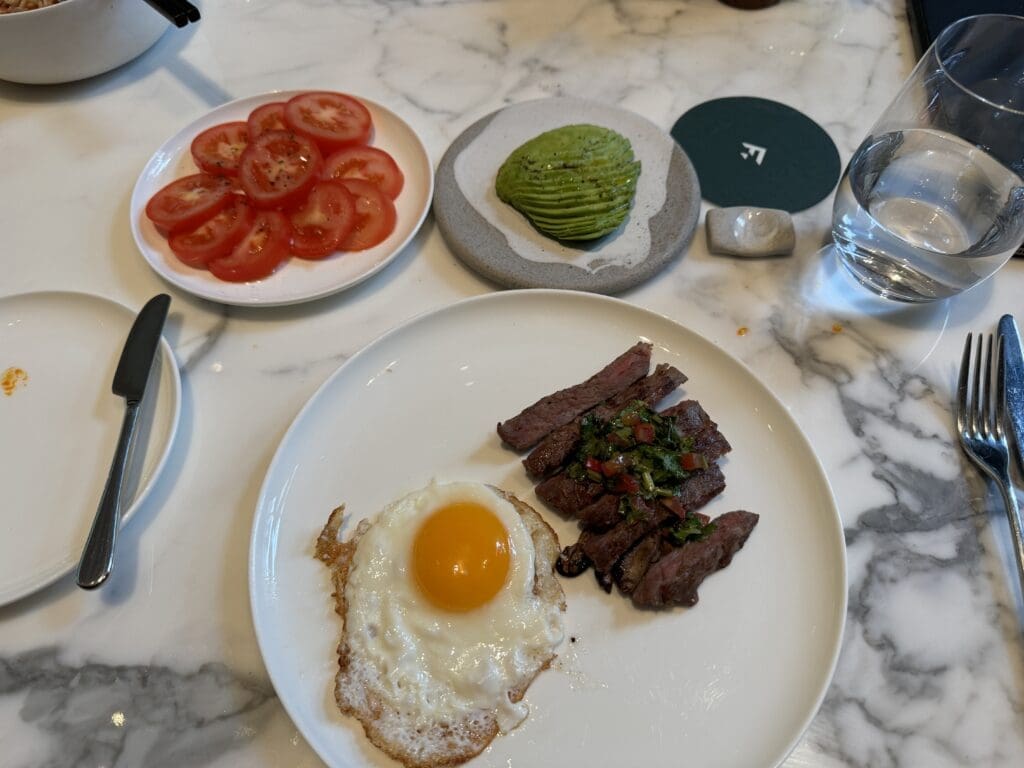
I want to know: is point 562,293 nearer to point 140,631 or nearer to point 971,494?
point 971,494

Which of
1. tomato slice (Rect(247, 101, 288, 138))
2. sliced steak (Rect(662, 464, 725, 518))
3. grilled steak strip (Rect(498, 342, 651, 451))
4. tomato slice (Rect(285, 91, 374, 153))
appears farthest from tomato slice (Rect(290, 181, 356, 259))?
sliced steak (Rect(662, 464, 725, 518))

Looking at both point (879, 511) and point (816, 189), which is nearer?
A: point (879, 511)

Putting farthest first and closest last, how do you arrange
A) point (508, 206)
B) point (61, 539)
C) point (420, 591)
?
1. point (508, 206)
2. point (61, 539)
3. point (420, 591)

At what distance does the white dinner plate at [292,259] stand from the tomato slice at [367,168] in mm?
53

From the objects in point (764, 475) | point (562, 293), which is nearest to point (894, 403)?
point (764, 475)

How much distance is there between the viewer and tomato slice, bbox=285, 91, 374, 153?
2.54 meters

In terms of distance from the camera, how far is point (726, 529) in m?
1.78

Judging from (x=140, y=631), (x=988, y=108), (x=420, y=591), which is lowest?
(x=140, y=631)

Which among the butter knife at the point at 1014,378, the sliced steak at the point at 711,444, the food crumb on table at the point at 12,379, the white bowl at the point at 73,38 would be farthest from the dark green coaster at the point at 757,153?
the food crumb on table at the point at 12,379

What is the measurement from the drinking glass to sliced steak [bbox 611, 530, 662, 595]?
1.17 metres

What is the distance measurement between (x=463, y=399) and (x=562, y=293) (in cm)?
45

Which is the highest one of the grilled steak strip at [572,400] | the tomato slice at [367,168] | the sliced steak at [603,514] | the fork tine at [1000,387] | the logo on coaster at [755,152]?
the logo on coaster at [755,152]

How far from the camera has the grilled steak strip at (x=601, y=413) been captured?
74.9 inches

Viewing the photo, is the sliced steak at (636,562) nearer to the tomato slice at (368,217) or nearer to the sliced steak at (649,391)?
the sliced steak at (649,391)
